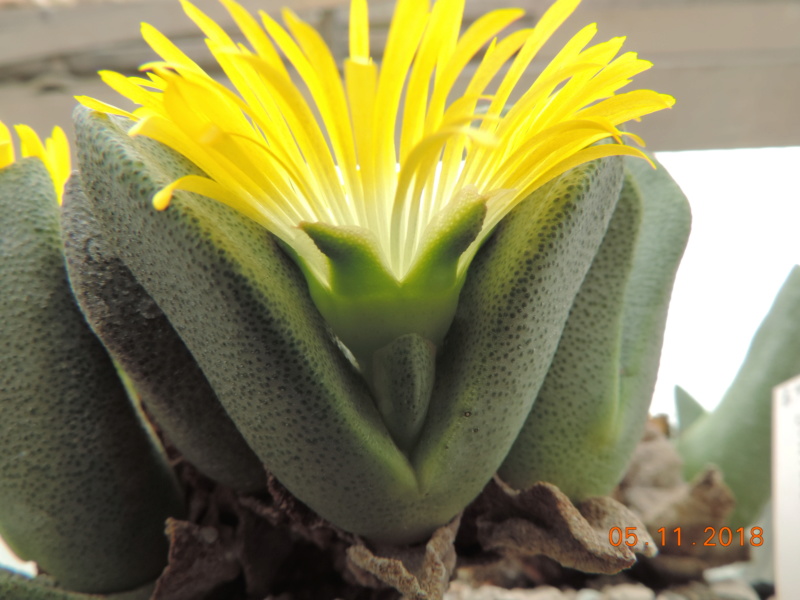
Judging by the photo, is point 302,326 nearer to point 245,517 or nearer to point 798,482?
point 245,517

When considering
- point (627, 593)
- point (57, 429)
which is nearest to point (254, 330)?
point (57, 429)

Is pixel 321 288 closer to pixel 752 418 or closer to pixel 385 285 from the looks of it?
pixel 385 285

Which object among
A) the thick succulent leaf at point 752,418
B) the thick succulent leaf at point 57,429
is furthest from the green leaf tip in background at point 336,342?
the thick succulent leaf at point 752,418

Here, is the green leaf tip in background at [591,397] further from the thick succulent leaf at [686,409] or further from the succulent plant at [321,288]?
the thick succulent leaf at [686,409]

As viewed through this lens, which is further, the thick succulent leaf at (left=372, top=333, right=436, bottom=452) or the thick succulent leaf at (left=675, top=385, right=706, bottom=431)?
the thick succulent leaf at (left=675, top=385, right=706, bottom=431)
